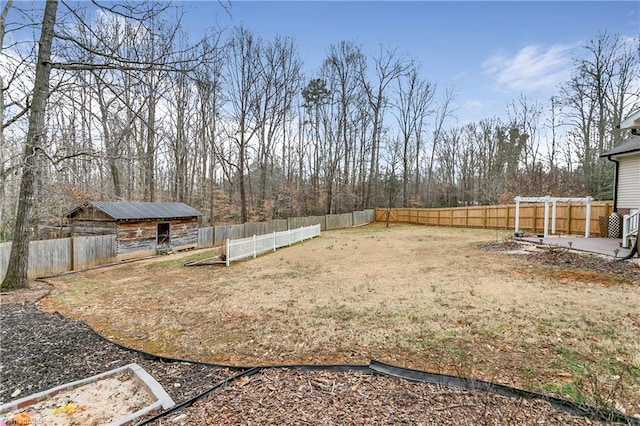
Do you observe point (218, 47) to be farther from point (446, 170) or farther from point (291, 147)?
point (446, 170)

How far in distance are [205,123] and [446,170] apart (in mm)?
23856

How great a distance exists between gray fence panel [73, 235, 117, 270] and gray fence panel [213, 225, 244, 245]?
5625mm

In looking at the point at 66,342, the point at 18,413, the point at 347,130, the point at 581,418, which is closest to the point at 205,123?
the point at 347,130

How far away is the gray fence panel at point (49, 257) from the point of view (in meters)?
9.06

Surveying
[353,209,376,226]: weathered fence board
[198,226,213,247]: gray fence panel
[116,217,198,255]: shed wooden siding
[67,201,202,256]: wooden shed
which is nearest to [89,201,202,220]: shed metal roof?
[67,201,202,256]: wooden shed

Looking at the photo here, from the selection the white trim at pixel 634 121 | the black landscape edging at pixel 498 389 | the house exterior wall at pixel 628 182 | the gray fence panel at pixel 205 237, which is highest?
the white trim at pixel 634 121

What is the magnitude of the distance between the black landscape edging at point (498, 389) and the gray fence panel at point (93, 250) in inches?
448

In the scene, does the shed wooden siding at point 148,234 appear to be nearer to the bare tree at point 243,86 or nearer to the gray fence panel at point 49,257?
the gray fence panel at point 49,257

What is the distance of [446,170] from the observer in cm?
3200

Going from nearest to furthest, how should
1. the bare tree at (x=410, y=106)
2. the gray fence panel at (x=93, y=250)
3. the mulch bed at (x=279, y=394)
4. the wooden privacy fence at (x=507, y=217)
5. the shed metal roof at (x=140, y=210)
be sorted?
the mulch bed at (x=279, y=394) → the gray fence panel at (x=93, y=250) → the shed metal roof at (x=140, y=210) → the wooden privacy fence at (x=507, y=217) → the bare tree at (x=410, y=106)

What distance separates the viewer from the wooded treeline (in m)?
18.4

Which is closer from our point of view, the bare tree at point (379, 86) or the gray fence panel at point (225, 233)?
the gray fence panel at point (225, 233)

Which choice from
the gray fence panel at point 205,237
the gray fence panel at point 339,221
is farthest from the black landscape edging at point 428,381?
the gray fence panel at point 339,221

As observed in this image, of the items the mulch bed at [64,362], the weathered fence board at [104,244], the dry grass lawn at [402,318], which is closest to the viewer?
the mulch bed at [64,362]
